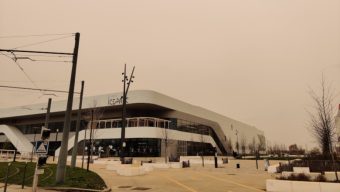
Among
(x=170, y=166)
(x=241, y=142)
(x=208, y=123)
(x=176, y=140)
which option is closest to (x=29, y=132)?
(x=176, y=140)

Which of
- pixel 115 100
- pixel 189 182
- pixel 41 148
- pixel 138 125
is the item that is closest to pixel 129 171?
pixel 189 182

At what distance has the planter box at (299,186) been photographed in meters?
12.3

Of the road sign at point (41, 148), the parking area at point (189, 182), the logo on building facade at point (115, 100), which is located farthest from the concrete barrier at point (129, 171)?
the logo on building facade at point (115, 100)

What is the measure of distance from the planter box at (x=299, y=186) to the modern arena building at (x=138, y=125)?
103 feet

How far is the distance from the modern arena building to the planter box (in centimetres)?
3152

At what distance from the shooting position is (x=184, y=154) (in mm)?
62219

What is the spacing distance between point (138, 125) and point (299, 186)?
44.4 m

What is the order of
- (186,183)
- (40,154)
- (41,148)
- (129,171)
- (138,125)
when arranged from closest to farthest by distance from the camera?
(40,154)
(41,148)
(186,183)
(129,171)
(138,125)

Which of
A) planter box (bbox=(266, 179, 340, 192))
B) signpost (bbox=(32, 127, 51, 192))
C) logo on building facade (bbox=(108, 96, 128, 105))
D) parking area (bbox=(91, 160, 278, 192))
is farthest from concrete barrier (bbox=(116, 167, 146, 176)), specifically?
logo on building facade (bbox=(108, 96, 128, 105))

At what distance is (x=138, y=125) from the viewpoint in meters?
55.8

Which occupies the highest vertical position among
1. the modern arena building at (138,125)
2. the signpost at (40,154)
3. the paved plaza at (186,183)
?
the modern arena building at (138,125)

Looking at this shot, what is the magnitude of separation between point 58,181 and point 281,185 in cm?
1094

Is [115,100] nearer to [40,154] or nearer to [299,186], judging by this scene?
[40,154]

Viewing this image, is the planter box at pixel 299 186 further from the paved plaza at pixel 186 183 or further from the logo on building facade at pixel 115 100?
the logo on building facade at pixel 115 100
